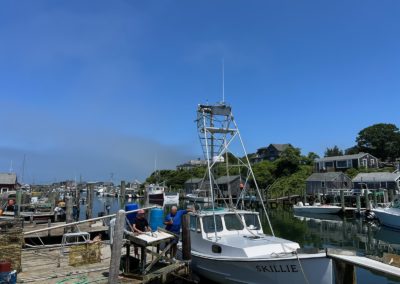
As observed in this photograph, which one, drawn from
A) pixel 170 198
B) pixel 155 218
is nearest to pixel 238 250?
pixel 155 218

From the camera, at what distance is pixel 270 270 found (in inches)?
430

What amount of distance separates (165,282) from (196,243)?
3.07 meters

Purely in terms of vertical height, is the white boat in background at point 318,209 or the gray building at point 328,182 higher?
the gray building at point 328,182

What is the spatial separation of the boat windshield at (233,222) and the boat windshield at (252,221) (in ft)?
1.17

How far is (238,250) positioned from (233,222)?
242 centimetres

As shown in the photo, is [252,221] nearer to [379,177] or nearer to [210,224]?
[210,224]

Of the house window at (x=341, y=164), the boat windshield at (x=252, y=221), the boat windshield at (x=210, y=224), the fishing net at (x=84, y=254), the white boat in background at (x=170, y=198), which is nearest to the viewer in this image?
the fishing net at (x=84, y=254)

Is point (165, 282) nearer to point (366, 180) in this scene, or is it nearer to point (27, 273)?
point (27, 273)

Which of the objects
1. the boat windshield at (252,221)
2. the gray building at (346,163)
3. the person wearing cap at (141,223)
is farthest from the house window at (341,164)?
the person wearing cap at (141,223)

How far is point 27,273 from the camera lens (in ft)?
37.2

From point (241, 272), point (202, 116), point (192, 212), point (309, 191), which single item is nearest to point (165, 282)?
point (241, 272)

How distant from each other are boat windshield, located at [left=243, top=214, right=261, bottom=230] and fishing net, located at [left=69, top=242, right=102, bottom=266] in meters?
5.72

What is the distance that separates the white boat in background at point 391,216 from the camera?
109 feet

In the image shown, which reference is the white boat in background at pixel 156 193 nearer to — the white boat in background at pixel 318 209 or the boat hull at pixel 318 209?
the white boat in background at pixel 318 209
